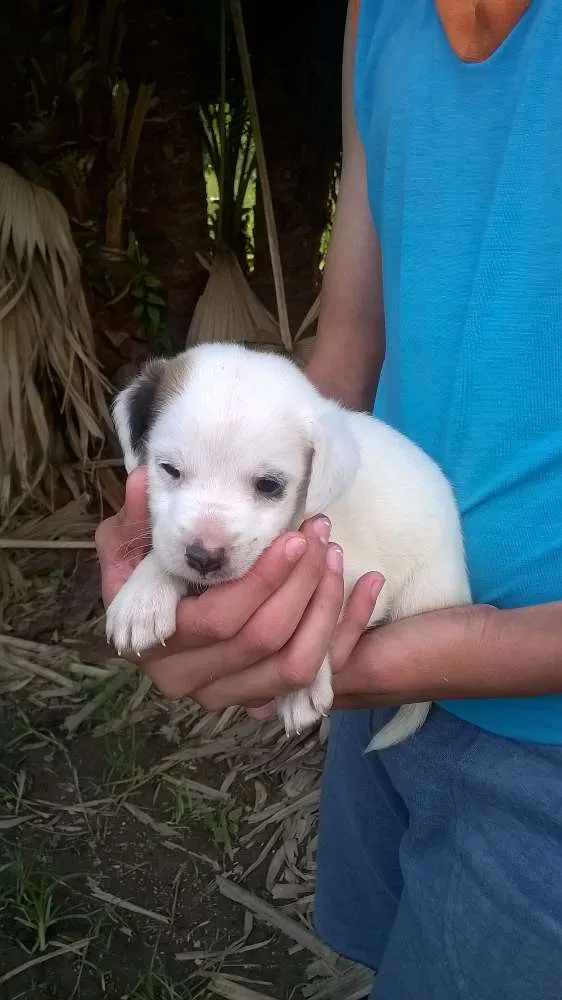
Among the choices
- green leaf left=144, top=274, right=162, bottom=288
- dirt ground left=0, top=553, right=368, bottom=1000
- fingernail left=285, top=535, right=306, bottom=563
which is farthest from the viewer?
green leaf left=144, top=274, right=162, bottom=288

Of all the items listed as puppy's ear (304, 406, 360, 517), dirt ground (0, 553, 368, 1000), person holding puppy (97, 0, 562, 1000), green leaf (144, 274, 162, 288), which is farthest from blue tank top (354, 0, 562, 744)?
green leaf (144, 274, 162, 288)

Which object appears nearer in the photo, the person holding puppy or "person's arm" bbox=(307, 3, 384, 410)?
the person holding puppy

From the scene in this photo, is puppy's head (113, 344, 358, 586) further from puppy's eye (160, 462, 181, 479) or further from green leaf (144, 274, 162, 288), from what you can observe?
green leaf (144, 274, 162, 288)

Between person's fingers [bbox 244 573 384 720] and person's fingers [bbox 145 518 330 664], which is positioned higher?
person's fingers [bbox 145 518 330 664]

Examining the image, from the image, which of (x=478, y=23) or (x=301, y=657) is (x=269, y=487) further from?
(x=478, y=23)

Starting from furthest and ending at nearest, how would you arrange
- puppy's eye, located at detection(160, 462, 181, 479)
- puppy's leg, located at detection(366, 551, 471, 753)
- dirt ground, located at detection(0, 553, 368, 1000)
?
dirt ground, located at detection(0, 553, 368, 1000), puppy's leg, located at detection(366, 551, 471, 753), puppy's eye, located at detection(160, 462, 181, 479)

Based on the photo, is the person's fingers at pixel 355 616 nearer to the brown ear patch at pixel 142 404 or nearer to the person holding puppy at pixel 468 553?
the person holding puppy at pixel 468 553

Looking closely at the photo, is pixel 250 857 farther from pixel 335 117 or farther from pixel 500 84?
pixel 335 117

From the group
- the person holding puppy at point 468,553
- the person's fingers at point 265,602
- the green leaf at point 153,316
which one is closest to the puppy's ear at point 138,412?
the person holding puppy at point 468,553
